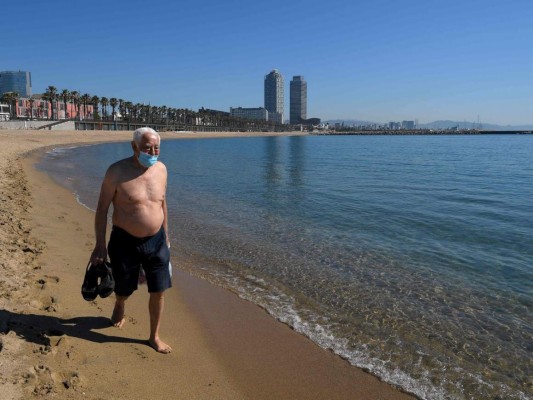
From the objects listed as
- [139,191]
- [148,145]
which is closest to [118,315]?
[139,191]

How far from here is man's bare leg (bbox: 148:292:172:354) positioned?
14.0 feet

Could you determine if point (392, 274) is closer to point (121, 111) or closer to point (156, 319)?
point (156, 319)

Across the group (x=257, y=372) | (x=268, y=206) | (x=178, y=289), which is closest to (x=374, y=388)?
(x=257, y=372)

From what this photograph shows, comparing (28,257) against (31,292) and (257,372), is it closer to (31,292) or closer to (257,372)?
(31,292)

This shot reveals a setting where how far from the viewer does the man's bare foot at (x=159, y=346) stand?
4.39 m

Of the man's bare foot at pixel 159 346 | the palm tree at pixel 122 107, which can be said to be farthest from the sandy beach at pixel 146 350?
the palm tree at pixel 122 107

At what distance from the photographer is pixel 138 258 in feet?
13.5

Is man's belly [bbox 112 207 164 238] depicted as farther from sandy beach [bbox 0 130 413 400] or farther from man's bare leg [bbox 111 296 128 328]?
sandy beach [bbox 0 130 413 400]

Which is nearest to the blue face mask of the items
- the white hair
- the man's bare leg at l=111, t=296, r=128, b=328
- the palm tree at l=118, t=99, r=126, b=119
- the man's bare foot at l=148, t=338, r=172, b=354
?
the white hair

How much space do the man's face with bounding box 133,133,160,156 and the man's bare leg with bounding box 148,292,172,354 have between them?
57.2 inches

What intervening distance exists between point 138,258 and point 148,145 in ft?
3.74

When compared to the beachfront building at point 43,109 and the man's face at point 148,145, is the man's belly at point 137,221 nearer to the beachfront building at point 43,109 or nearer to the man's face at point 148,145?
the man's face at point 148,145

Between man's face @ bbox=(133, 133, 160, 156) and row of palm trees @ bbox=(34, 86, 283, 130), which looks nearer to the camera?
man's face @ bbox=(133, 133, 160, 156)

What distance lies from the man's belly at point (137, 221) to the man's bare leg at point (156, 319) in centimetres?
67
